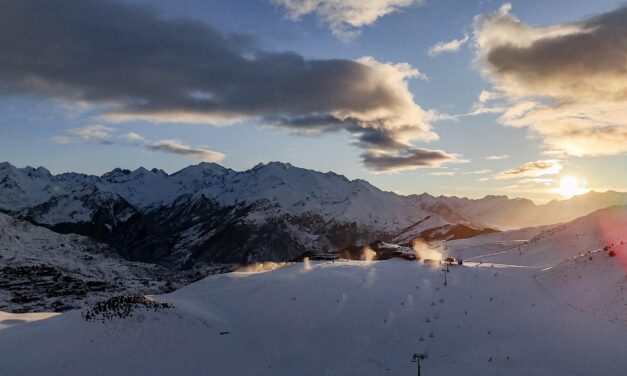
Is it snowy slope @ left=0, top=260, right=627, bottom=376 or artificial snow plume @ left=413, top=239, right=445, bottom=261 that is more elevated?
artificial snow plume @ left=413, top=239, right=445, bottom=261

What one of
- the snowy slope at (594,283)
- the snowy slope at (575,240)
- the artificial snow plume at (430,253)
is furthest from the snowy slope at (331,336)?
the artificial snow plume at (430,253)

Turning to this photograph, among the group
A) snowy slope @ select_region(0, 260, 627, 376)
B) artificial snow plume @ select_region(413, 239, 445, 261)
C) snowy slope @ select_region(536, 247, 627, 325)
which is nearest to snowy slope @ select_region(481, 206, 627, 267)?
artificial snow plume @ select_region(413, 239, 445, 261)

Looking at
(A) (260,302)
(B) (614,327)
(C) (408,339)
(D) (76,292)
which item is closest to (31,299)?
(D) (76,292)

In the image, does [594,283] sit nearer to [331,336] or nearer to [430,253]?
[331,336]

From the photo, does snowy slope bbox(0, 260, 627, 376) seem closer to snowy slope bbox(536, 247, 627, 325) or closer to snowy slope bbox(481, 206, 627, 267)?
snowy slope bbox(536, 247, 627, 325)

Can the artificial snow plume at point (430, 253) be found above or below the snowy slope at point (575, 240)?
below


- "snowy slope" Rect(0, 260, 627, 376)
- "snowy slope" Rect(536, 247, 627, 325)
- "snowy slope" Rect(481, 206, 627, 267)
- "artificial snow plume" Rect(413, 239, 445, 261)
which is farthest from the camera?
"artificial snow plume" Rect(413, 239, 445, 261)

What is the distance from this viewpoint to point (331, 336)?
32.8 m

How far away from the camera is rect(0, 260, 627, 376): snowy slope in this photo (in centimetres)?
→ 2667

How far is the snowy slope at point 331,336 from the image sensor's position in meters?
26.7

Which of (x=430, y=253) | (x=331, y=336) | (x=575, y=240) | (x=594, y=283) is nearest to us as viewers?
(x=331, y=336)

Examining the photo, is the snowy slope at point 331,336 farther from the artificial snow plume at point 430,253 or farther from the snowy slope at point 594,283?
the artificial snow plume at point 430,253

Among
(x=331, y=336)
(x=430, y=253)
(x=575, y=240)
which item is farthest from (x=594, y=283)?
(x=430, y=253)

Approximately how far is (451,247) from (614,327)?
303 ft
